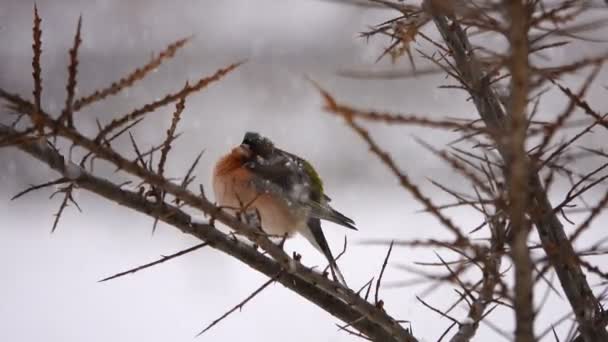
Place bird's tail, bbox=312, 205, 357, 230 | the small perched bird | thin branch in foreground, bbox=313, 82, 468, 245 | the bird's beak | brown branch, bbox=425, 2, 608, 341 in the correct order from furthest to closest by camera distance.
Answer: the bird's beak, the small perched bird, bird's tail, bbox=312, 205, 357, 230, brown branch, bbox=425, 2, 608, 341, thin branch in foreground, bbox=313, 82, 468, 245

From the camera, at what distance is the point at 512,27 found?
60cm

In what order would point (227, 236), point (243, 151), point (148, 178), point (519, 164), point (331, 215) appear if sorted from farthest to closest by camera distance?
point (243, 151) → point (331, 215) → point (227, 236) → point (148, 178) → point (519, 164)

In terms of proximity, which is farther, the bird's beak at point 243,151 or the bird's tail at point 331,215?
the bird's beak at point 243,151

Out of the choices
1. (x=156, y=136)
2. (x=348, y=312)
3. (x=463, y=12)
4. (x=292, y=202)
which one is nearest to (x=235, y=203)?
(x=292, y=202)

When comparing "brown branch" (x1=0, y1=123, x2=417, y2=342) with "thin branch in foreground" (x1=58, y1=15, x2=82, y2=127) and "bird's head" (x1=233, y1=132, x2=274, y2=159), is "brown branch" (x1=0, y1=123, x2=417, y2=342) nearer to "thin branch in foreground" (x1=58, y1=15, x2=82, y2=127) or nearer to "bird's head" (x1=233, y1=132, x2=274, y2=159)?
"thin branch in foreground" (x1=58, y1=15, x2=82, y2=127)

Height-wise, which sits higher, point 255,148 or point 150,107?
point 255,148

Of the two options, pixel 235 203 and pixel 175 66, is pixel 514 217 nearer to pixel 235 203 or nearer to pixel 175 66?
pixel 235 203

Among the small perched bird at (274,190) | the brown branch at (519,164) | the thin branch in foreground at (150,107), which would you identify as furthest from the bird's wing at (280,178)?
the brown branch at (519,164)

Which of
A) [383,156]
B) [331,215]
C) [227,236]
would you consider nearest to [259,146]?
[331,215]

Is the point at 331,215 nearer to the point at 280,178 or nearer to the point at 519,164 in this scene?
the point at 280,178

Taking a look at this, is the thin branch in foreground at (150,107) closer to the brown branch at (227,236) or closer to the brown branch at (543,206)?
the brown branch at (227,236)

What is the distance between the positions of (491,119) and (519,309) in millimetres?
773

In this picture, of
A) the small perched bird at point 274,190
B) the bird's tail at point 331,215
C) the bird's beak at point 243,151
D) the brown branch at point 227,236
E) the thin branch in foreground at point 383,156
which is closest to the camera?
the thin branch in foreground at point 383,156

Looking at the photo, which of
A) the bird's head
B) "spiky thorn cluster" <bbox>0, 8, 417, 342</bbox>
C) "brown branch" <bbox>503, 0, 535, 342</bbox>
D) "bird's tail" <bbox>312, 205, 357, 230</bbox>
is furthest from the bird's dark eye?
"brown branch" <bbox>503, 0, 535, 342</bbox>
